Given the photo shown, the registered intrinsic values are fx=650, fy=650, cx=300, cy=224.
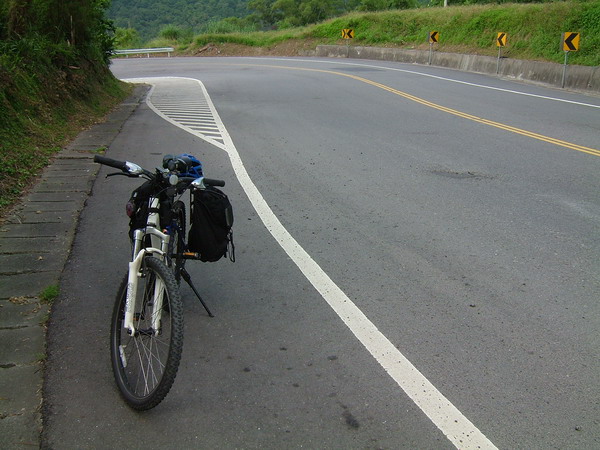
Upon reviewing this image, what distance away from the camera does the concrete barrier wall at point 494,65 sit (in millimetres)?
20703

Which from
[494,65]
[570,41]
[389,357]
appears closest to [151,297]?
[389,357]

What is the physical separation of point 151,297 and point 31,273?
2.23 metres

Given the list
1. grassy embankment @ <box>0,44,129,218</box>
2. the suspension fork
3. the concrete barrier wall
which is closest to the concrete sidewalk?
grassy embankment @ <box>0,44,129,218</box>

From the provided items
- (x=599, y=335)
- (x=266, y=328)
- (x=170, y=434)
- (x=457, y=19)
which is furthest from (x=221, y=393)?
(x=457, y=19)

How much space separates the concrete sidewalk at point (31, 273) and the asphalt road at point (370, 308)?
125 mm

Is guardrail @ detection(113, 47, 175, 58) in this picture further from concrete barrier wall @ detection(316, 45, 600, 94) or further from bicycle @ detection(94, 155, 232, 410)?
bicycle @ detection(94, 155, 232, 410)

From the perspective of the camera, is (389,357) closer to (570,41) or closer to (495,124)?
(495,124)

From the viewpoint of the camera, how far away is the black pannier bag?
14.9 ft

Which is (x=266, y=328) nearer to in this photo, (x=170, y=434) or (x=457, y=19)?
(x=170, y=434)

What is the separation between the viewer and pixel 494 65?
26.6 meters

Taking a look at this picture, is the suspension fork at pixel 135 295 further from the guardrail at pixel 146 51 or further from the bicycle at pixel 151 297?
the guardrail at pixel 146 51

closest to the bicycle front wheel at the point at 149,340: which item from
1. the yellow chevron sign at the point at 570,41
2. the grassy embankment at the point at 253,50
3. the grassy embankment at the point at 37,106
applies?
the grassy embankment at the point at 37,106

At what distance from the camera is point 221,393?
13.1 feet

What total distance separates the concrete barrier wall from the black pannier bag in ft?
59.9
